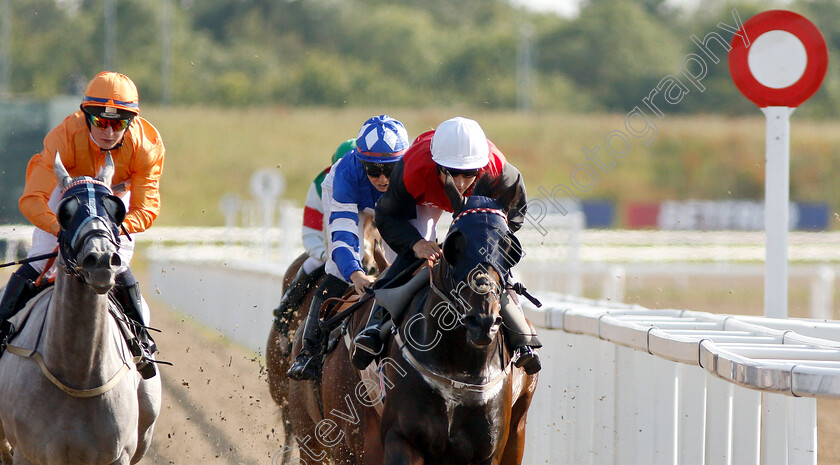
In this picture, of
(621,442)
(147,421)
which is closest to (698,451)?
(621,442)

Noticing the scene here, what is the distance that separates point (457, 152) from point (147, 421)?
2244mm

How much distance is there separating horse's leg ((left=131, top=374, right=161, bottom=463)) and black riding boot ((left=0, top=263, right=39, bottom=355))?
683 millimetres

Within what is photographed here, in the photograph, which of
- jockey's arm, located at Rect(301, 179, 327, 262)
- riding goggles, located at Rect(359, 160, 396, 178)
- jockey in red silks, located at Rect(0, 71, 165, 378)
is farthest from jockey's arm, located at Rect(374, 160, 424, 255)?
jockey's arm, located at Rect(301, 179, 327, 262)

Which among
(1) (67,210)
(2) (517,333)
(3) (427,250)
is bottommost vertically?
(2) (517,333)

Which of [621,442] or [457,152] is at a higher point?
[457,152]

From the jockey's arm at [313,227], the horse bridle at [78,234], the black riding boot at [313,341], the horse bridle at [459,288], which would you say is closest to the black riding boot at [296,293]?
the jockey's arm at [313,227]

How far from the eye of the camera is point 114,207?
4391 millimetres

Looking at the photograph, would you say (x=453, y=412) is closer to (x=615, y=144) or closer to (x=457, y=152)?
(x=457, y=152)

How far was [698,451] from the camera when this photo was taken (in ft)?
13.3

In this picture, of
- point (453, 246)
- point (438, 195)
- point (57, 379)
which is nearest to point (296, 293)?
point (57, 379)

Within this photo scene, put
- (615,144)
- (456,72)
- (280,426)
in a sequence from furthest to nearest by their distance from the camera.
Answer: (456,72), (615,144), (280,426)

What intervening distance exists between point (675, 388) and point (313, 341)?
74.4 inches

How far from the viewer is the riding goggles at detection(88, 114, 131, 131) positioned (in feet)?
16.2

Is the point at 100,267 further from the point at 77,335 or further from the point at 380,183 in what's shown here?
the point at 380,183
